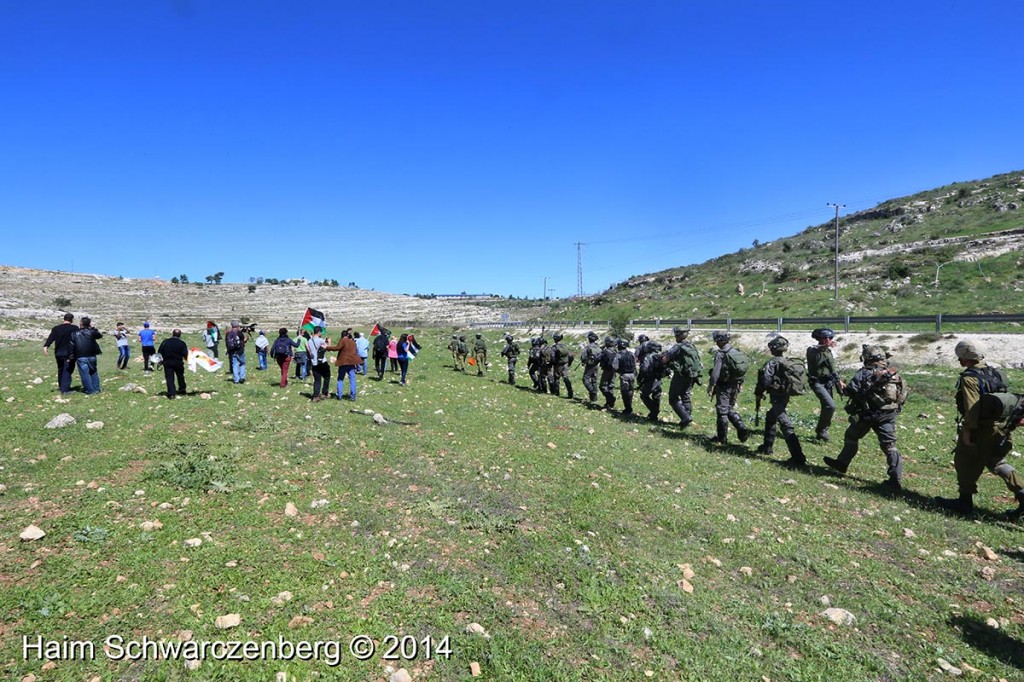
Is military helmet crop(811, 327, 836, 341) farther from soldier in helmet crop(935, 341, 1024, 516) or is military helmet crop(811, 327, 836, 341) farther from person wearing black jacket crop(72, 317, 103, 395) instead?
person wearing black jacket crop(72, 317, 103, 395)

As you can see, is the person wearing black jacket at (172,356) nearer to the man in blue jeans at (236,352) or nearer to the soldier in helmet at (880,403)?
the man in blue jeans at (236,352)

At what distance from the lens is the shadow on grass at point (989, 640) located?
4945 mm

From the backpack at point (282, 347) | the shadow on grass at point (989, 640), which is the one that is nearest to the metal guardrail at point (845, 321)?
the shadow on grass at point (989, 640)

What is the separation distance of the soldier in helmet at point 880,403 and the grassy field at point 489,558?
62cm

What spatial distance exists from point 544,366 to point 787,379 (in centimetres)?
1079

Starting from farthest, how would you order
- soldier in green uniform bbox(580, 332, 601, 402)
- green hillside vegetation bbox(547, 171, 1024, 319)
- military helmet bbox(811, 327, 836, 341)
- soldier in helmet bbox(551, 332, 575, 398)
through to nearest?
1. green hillside vegetation bbox(547, 171, 1024, 319)
2. soldier in helmet bbox(551, 332, 575, 398)
3. soldier in green uniform bbox(580, 332, 601, 402)
4. military helmet bbox(811, 327, 836, 341)

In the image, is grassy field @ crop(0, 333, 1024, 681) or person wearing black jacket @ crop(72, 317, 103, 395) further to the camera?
person wearing black jacket @ crop(72, 317, 103, 395)

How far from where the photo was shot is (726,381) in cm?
1253

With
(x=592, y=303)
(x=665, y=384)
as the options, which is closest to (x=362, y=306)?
(x=592, y=303)

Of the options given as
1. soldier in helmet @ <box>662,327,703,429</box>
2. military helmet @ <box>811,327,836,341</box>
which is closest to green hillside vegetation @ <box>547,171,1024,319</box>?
military helmet @ <box>811,327,836,341</box>

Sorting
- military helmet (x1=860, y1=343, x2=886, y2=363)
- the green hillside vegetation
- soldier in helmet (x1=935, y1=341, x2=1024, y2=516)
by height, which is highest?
the green hillside vegetation

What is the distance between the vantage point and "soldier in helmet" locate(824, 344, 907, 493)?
9469 mm

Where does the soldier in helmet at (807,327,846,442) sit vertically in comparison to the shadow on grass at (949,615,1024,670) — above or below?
above

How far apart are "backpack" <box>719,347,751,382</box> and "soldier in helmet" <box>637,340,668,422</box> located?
2634 millimetres
